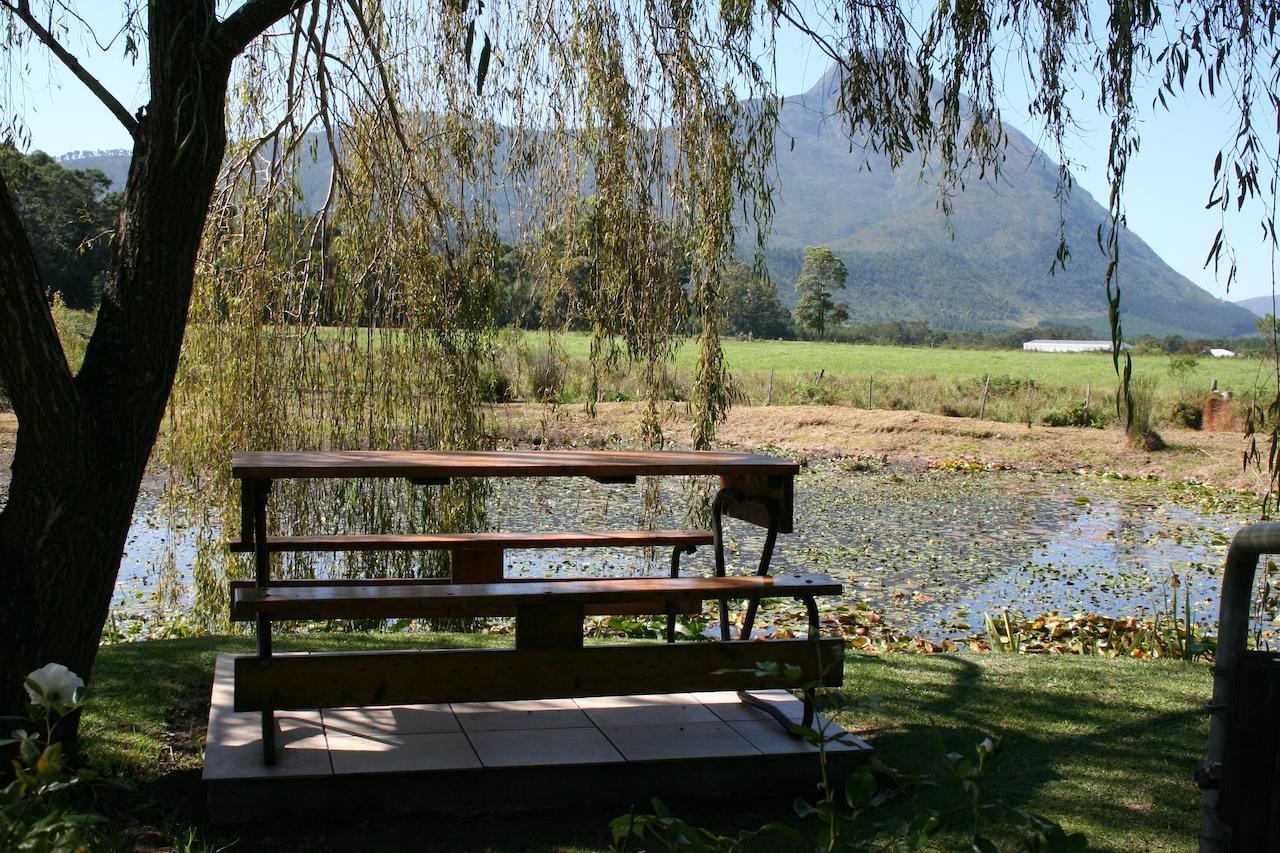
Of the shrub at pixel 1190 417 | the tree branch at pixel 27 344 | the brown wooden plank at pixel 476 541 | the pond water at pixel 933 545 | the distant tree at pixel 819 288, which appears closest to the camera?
the tree branch at pixel 27 344

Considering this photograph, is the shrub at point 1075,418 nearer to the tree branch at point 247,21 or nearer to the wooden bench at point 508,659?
the wooden bench at point 508,659

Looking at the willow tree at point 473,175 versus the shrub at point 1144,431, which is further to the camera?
the shrub at point 1144,431

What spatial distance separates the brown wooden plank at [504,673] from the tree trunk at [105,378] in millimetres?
515

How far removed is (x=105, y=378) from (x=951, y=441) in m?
23.0

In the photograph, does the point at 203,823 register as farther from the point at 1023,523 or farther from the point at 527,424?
the point at 527,424

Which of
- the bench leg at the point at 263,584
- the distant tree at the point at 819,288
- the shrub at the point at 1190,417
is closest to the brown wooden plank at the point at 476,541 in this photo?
the bench leg at the point at 263,584

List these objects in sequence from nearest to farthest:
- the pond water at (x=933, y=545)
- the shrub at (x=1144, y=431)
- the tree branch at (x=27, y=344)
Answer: the tree branch at (x=27, y=344), the pond water at (x=933, y=545), the shrub at (x=1144, y=431)

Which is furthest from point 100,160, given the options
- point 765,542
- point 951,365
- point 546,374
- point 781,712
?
point 781,712

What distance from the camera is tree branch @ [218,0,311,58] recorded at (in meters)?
3.30

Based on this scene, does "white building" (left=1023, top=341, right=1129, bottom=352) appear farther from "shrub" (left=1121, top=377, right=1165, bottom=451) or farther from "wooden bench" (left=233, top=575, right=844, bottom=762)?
"wooden bench" (left=233, top=575, right=844, bottom=762)

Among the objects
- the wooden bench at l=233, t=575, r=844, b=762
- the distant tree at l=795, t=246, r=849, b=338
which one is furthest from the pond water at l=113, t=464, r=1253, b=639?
the distant tree at l=795, t=246, r=849, b=338

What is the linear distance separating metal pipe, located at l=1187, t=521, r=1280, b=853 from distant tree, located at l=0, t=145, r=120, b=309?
2.96m

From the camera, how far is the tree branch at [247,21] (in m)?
3.30

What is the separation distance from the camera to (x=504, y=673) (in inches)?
125
